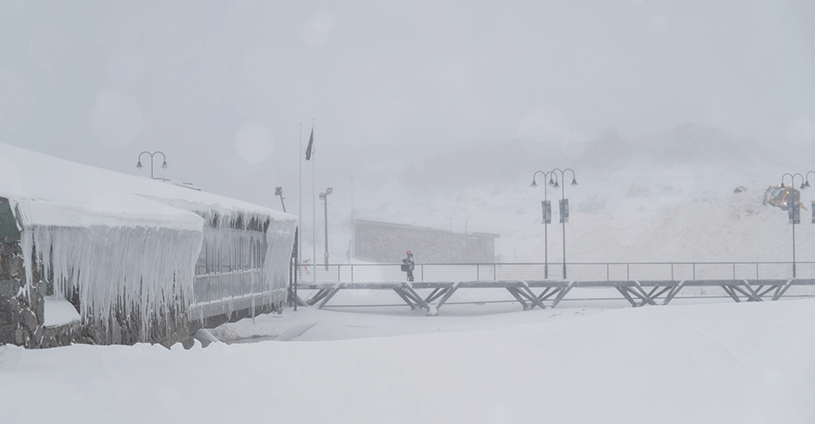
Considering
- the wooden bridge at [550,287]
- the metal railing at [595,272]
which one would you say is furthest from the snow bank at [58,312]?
the metal railing at [595,272]

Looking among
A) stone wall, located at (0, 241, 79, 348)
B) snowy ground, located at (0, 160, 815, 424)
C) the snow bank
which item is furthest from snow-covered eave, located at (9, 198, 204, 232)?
snowy ground, located at (0, 160, 815, 424)

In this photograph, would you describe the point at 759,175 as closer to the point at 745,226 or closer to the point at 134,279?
the point at 745,226

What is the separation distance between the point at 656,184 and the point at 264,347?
463ft

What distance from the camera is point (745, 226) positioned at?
41875 mm

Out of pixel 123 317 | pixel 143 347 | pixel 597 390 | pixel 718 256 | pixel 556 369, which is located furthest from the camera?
pixel 718 256

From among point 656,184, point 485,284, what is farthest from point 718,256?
point 656,184

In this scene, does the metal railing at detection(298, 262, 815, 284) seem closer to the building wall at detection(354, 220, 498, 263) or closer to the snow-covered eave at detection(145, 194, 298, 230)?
the building wall at detection(354, 220, 498, 263)

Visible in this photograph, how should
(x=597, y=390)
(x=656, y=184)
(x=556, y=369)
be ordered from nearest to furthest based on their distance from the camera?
(x=597, y=390) → (x=556, y=369) → (x=656, y=184)

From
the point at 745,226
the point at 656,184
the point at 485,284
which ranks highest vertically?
the point at 656,184

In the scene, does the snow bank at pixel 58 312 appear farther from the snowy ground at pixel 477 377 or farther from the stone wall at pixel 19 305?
the snowy ground at pixel 477 377

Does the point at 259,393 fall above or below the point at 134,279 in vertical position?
below

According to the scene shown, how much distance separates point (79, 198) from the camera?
A: 807 centimetres

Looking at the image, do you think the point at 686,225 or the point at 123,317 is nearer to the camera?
the point at 123,317

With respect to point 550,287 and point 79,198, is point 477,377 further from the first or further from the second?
point 550,287
